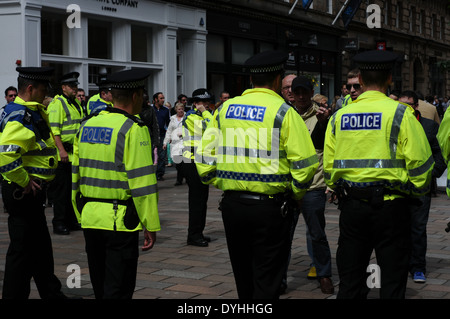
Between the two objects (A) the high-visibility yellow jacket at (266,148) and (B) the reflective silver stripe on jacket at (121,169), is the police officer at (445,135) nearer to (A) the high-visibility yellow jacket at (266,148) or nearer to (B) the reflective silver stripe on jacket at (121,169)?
(A) the high-visibility yellow jacket at (266,148)

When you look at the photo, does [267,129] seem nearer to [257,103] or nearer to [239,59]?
[257,103]

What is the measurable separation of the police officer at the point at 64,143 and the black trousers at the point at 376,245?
553cm

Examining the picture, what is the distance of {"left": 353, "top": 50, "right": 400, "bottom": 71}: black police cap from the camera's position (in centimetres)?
459

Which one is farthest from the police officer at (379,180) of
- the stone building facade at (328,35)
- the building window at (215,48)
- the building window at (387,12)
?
the building window at (387,12)

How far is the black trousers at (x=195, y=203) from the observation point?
8461 millimetres

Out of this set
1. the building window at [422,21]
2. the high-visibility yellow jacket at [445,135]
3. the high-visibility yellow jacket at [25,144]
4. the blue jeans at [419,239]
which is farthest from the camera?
the building window at [422,21]

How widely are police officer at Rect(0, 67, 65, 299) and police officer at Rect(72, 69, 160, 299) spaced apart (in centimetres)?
100

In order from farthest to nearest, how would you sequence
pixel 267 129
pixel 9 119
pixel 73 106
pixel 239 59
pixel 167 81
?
1. pixel 239 59
2. pixel 167 81
3. pixel 73 106
4. pixel 9 119
5. pixel 267 129

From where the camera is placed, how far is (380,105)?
4.56 metres

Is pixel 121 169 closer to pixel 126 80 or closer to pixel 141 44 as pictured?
pixel 126 80

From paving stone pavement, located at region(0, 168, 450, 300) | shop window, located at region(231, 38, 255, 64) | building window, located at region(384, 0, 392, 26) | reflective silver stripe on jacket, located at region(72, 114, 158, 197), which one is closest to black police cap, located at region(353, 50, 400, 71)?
reflective silver stripe on jacket, located at region(72, 114, 158, 197)

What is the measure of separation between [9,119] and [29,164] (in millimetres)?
392

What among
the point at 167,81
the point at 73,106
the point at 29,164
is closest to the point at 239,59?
the point at 167,81

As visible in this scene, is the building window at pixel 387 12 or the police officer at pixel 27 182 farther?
A: the building window at pixel 387 12
